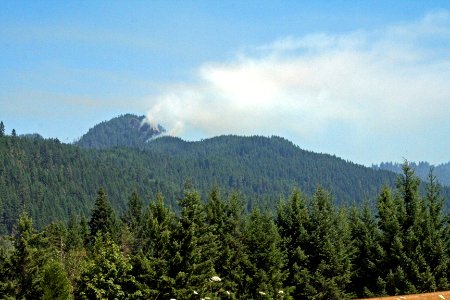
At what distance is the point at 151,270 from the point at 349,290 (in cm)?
2734

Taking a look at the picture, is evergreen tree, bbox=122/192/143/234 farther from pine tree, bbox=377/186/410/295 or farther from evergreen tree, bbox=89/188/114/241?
pine tree, bbox=377/186/410/295

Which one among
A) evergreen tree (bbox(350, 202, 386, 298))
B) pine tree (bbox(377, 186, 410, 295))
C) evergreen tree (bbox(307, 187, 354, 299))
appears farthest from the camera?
evergreen tree (bbox(350, 202, 386, 298))

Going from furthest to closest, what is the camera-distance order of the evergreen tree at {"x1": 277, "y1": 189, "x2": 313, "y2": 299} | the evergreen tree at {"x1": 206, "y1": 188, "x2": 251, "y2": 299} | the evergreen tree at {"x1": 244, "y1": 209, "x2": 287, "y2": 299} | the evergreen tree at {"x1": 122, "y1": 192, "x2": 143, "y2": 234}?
the evergreen tree at {"x1": 122, "y1": 192, "x2": 143, "y2": 234} → the evergreen tree at {"x1": 277, "y1": 189, "x2": 313, "y2": 299} → the evergreen tree at {"x1": 206, "y1": 188, "x2": 251, "y2": 299} → the evergreen tree at {"x1": 244, "y1": 209, "x2": 287, "y2": 299}

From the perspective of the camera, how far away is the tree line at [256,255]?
52.9 m

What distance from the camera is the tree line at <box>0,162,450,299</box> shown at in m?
52.9

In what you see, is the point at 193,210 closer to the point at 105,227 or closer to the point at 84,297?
the point at 84,297

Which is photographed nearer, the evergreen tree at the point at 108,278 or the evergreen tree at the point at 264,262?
the evergreen tree at the point at 108,278

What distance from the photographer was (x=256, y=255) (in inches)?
2330

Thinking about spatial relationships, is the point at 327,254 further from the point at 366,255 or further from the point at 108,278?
the point at 108,278

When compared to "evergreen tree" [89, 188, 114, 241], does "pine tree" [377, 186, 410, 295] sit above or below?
below

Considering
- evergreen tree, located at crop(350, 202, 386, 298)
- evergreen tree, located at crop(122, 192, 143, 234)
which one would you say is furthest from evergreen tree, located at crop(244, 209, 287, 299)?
evergreen tree, located at crop(122, 192, 143, 234)

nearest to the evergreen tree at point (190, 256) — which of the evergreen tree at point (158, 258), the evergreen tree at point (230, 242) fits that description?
the evergreen tree at point (158, 258)

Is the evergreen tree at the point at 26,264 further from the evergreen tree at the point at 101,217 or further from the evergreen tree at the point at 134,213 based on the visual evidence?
the evergreen tree at the point at 134,213

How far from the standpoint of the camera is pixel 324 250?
6228 centimetres
